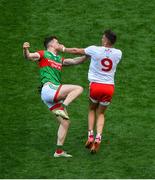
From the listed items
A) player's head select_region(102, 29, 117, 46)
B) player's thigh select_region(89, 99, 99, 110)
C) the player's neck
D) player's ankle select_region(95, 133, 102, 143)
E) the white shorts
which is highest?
player's head select_region(102, 29, 117, 46)

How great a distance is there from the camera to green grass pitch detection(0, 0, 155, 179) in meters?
15.9

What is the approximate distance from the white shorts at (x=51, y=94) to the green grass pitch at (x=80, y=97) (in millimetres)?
937

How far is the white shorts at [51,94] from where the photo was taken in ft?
53.4

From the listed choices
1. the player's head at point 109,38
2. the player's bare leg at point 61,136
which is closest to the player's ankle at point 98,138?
the player's bare leg at point 61,136

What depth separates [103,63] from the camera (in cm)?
1628

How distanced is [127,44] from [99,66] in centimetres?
430

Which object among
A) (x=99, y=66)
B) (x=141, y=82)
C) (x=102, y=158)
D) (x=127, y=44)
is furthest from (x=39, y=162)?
(x=127, y=44)

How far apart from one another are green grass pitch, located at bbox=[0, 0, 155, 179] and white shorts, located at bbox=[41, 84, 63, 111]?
937 mm

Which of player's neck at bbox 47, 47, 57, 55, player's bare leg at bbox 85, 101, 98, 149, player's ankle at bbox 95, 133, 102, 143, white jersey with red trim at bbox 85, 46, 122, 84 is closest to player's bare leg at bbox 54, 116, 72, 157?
player's bare leg at bbox 85, 101, 98, 149

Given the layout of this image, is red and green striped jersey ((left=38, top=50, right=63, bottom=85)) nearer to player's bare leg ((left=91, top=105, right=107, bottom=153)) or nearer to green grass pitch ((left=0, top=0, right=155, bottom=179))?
player's bare leg ((left=91, top=105, right=107, bottom=153))

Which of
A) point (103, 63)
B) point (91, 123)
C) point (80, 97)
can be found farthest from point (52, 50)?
point (80, 97)

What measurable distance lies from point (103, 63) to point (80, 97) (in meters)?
2.65

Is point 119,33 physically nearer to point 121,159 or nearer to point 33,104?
point 33,104

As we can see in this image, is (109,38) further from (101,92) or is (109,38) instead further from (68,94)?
(68,94)
